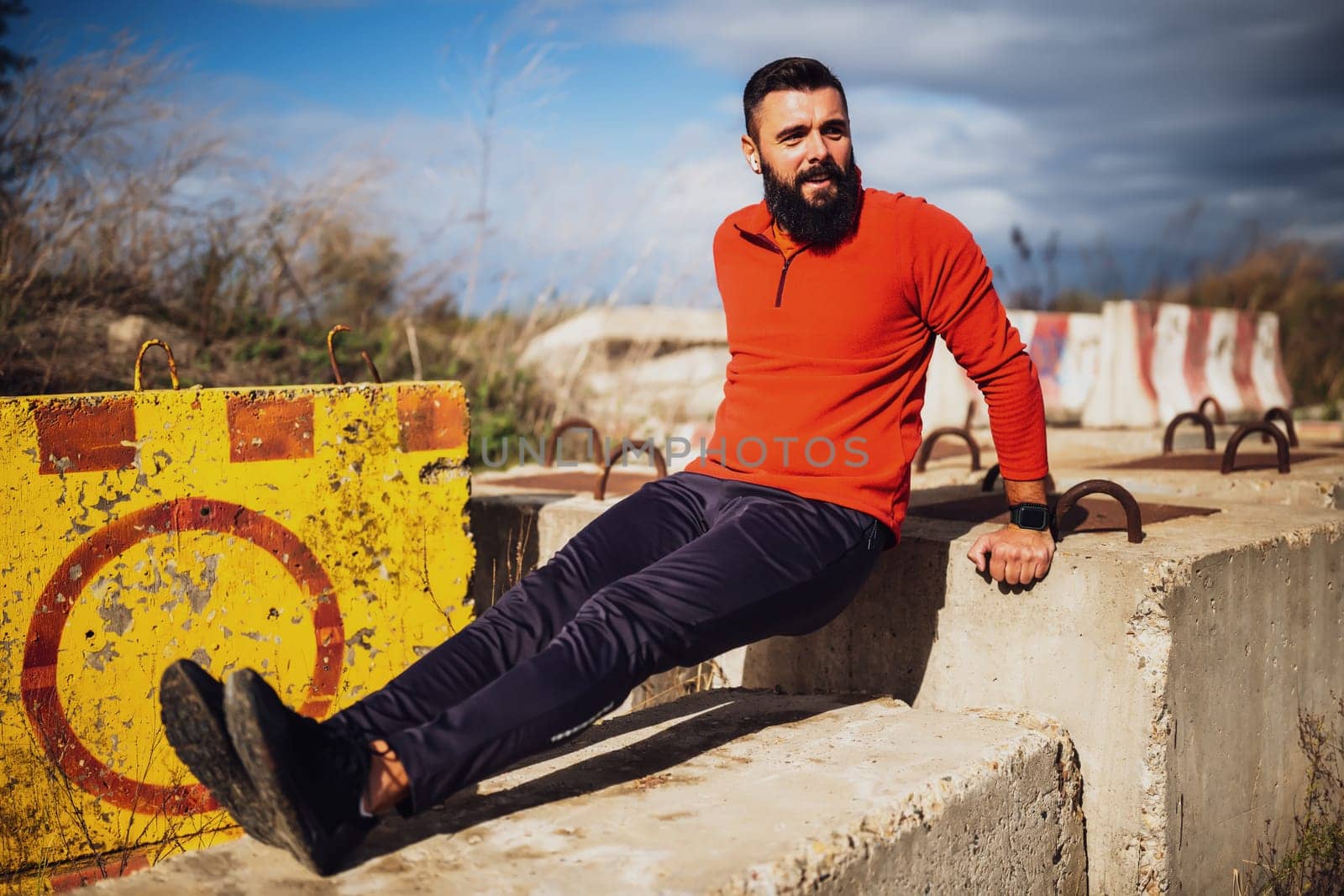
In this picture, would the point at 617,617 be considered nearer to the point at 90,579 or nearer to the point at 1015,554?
the point at 1015,554

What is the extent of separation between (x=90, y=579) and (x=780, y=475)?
1.82 meters

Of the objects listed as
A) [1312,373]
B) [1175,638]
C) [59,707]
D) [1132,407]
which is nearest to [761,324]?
[1175,638]

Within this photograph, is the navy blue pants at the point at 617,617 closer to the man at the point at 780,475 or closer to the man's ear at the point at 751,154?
the man at the point at 780,475

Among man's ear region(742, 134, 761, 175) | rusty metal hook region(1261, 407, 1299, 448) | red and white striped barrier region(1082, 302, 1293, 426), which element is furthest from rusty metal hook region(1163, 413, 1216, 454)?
man's ear region(742, 134, 761, 175)

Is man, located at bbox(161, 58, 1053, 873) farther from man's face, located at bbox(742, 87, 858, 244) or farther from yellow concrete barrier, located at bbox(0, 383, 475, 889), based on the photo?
yellow concrete barrier, located at bbox(0, 383, 475, 889)

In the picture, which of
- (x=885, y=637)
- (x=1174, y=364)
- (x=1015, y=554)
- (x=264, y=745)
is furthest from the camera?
(x=1174, y=364)

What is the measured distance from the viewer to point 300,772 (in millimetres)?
1888

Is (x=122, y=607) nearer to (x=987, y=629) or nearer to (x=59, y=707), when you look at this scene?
(x=59, y=707)

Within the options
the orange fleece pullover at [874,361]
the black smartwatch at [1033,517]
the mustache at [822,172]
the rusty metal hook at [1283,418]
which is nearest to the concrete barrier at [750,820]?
the black smartwatch at [1033,517]

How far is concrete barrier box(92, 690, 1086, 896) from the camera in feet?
6.29

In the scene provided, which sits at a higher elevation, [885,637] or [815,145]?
[815,145]

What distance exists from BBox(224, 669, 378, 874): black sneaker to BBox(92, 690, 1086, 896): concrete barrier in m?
0.07

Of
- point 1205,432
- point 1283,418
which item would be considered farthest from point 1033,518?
point 1283,418

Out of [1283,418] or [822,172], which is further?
[1283,418]
